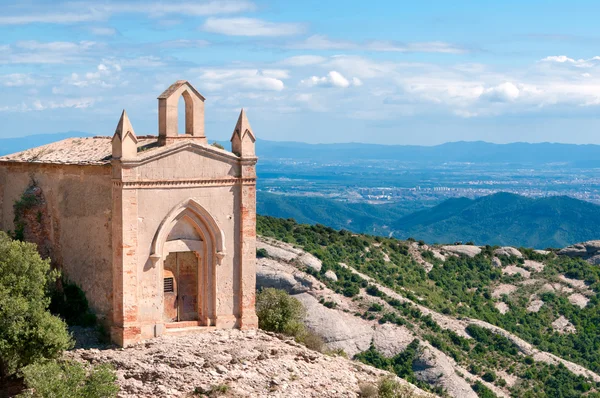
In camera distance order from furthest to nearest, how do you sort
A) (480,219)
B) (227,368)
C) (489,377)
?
(480,219)
(489,377)
(227,368)

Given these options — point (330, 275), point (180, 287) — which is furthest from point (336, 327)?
point (180, 287)

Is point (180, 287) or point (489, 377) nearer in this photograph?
point (180, 287)

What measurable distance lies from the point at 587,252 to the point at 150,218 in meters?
36.9

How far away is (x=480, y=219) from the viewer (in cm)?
14500

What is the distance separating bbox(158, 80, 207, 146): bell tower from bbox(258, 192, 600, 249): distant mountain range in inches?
3977

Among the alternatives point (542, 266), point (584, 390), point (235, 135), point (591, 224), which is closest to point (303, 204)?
point (591, 224)

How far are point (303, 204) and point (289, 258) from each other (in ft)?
443

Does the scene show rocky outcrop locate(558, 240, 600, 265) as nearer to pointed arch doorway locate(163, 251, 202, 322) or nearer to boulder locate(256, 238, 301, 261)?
boulder locate(256, 238, 301, 261)

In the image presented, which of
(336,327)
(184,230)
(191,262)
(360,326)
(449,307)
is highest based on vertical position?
(184,230)

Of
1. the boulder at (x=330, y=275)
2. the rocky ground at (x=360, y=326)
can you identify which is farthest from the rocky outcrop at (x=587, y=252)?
the boulder at (x=330, y=275)

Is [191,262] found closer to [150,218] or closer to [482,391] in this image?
[150,218]

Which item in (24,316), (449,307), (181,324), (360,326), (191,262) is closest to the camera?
(24,316)

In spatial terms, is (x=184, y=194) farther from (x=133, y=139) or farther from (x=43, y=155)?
(x=43, y=155)

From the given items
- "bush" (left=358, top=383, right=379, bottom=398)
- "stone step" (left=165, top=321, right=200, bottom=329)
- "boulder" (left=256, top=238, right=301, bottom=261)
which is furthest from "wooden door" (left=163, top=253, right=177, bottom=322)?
"boulder" (left=256, top=238, right=301, bottom=261)
